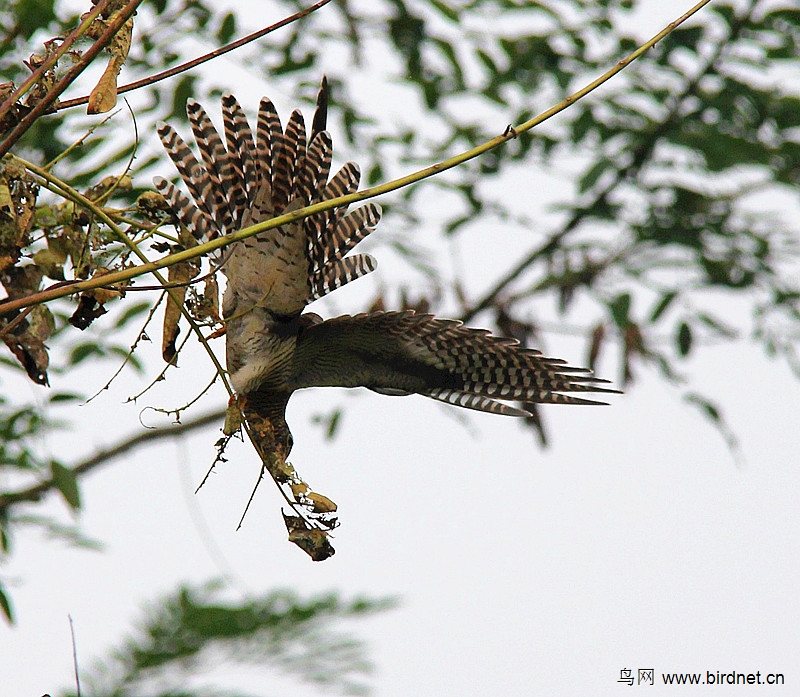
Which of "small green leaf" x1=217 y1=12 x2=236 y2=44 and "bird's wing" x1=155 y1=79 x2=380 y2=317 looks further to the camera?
"small green leaf" x1=217 y1=12 x2=236 y2=44

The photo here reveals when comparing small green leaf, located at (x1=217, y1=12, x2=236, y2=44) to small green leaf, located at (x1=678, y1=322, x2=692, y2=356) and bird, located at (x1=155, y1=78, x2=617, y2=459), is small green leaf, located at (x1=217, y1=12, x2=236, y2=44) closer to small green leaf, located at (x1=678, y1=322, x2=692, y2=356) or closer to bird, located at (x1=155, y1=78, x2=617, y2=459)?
bird, located at (x1=155, y1=78, x2=617, y2=459)

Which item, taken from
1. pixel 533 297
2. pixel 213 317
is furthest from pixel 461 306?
pixel 213 317

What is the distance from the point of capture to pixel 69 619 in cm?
127

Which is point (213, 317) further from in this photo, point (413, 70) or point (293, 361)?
point (413, 70)

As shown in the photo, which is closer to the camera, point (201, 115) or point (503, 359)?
point (201, 115)

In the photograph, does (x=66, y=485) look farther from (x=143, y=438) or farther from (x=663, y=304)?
(x=663, y=304)

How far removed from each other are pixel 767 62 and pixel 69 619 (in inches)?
120

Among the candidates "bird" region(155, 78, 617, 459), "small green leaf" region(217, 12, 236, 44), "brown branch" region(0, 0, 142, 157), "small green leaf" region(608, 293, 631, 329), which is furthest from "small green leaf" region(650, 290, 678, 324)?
"brown branch" region(0, 0, 142, 157)

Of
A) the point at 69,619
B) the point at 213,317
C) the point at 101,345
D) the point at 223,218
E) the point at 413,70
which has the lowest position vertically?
the point at 69,619

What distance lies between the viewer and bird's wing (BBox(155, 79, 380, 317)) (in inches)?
72.4

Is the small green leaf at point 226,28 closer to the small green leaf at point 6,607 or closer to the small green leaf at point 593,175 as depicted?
the small green leaf at point 593,175

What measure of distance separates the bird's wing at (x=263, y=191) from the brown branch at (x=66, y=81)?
0.68 meters

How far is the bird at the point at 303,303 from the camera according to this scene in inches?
73.0

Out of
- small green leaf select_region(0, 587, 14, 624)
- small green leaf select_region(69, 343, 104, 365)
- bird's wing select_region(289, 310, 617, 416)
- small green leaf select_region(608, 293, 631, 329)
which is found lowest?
small green leaf select_region(0, 587, 14, 624)
